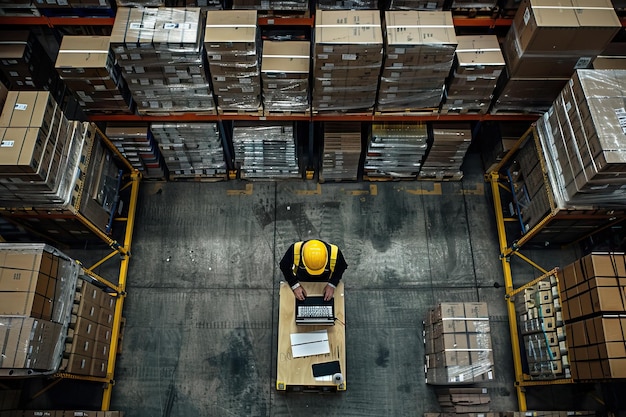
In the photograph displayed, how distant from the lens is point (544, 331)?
809 centimetres

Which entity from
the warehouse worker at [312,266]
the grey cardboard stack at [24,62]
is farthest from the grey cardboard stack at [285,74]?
the grey cardboard stack at [24,62]

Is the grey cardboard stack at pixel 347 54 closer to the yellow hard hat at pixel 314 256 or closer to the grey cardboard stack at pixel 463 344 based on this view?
the yellow hard hat at pixel 314 256

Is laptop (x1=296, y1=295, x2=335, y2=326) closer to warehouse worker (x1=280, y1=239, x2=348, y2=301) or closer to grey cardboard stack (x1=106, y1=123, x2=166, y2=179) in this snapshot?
warehouse worker (x1=280, y1=239, x2=348, y2=301)

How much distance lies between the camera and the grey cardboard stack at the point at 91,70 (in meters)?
7.84

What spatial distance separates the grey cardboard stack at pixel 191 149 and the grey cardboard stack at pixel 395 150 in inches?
108

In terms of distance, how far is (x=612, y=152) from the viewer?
23.1 ft

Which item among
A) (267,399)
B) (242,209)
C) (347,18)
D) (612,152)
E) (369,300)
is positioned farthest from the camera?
(242,209)

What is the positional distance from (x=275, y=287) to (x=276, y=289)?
4 cm

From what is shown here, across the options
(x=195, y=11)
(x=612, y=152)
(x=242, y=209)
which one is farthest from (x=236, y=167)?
(x=612, y=152)

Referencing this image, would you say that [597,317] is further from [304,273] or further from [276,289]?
[276,289]

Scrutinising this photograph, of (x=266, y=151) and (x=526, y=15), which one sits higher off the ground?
(x=526, y=15)

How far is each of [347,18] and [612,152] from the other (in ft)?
13.6

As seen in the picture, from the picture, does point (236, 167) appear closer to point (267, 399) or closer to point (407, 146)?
point (407, 146)

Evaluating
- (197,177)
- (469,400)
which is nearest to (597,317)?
(469,400)
